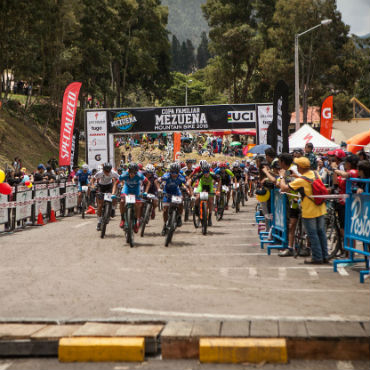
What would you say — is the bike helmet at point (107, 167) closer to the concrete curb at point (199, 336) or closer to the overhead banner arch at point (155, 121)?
the concrete curb at point (199, 336)

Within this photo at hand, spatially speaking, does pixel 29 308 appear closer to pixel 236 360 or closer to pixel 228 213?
pixel 236 360

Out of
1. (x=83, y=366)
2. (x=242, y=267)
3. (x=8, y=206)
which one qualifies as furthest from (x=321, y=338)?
(x=8, y=206)

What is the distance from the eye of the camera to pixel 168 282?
9.48m

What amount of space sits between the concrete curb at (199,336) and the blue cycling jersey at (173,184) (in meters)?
8.91

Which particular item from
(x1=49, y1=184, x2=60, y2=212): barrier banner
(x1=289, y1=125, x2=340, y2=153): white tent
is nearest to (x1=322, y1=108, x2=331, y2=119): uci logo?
(x1=289, y1=125, x2=340, y2=153): white tent

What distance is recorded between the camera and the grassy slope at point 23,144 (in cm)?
4406

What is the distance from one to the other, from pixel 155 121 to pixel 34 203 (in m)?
13.9

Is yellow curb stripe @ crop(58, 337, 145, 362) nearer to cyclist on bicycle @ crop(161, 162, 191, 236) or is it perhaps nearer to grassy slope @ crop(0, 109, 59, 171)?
cyclist on bicycle @ crop(161, 162, 191, 236)

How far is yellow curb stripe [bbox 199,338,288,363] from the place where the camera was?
5.75 meters

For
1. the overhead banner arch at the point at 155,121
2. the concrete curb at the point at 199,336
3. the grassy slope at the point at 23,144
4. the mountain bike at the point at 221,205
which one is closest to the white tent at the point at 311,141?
the mountain bike at the point at 221,205

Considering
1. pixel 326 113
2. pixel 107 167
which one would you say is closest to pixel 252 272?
pixel 107 167

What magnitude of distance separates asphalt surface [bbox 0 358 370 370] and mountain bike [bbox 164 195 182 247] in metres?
7.96

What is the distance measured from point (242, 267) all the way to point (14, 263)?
434 centimetres

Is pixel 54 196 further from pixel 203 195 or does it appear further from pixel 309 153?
pixel 309 153
